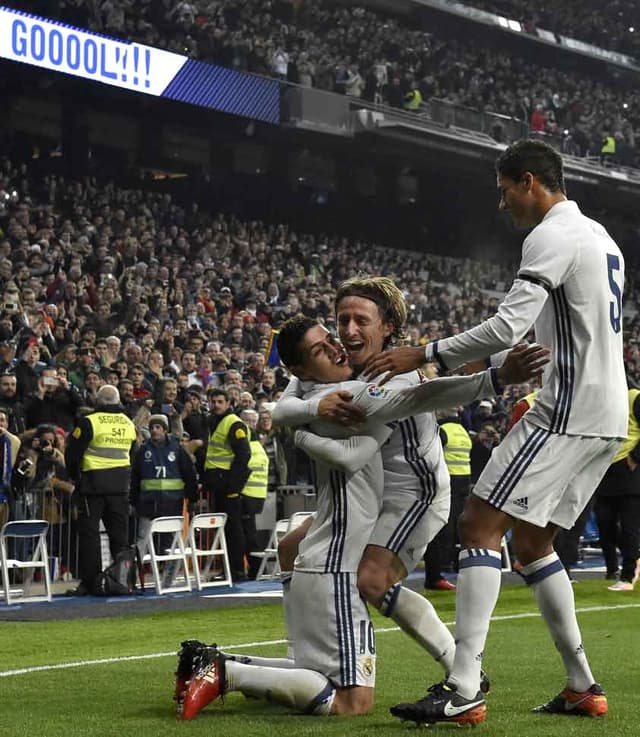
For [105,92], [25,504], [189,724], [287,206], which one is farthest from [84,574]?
[287,206]

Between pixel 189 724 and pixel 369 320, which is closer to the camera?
pixel 189 724

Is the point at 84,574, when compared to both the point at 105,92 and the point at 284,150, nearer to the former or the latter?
the point at 105,92

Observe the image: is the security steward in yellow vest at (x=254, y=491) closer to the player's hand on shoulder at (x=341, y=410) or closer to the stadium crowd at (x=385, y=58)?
the player's hand on shoulder at (x=341, y=410)

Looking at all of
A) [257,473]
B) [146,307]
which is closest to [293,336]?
[257,473]

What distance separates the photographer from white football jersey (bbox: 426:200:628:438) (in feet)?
16.9

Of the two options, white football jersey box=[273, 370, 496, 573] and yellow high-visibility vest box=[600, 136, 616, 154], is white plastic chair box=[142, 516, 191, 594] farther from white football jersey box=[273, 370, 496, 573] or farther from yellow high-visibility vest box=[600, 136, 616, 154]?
yellow high-visibility vest box=[600, 136, 616, 154]

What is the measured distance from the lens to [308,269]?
1239 inches

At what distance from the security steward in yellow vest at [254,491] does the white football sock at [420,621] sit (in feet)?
29.0

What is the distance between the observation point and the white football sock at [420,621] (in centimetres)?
566

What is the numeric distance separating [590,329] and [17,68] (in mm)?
25785

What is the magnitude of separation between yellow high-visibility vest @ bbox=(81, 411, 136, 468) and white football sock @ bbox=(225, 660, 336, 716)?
7.83 meters

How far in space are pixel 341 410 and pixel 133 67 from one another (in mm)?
23401

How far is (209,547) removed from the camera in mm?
15078

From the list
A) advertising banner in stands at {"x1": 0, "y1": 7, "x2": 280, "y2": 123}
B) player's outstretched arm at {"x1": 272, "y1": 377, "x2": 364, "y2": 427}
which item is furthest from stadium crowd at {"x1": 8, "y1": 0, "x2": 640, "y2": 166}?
player's outstretched arm at {"x1": 272, "y1": 377, "x2": 364, "y2": 427}
